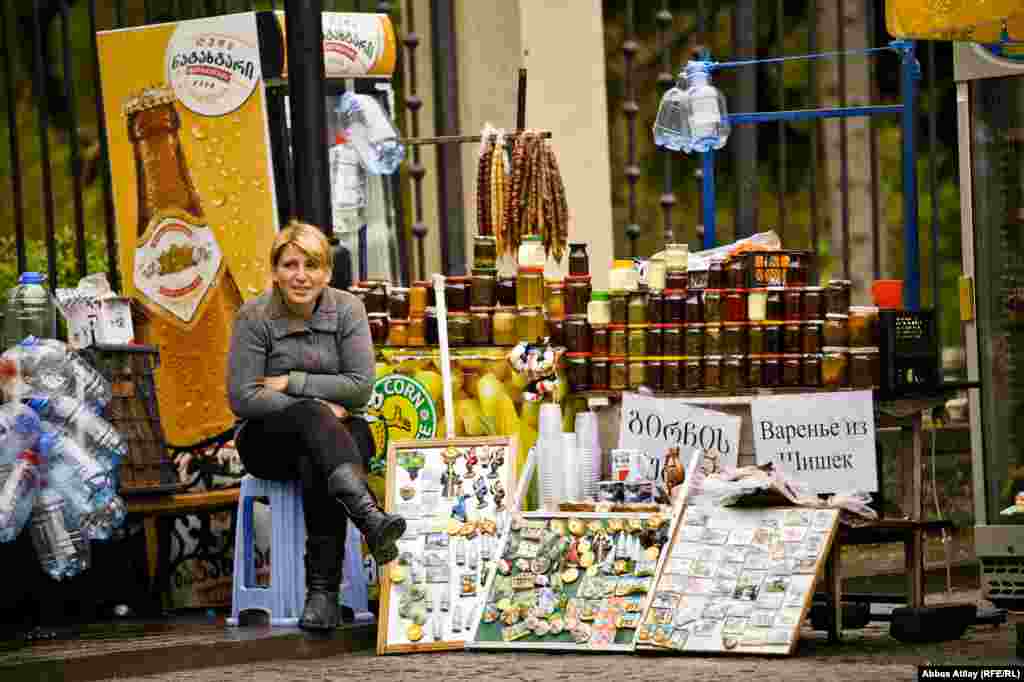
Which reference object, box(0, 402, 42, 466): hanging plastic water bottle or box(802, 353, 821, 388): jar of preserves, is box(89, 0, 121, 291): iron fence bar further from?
box(802, 353, 821, 388): jar of preserves

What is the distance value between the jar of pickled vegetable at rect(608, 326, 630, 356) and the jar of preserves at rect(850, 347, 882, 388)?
977mm

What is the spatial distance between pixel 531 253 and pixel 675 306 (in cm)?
67

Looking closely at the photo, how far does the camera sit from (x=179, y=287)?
341 inches

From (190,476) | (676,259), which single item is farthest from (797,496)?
(190,476)

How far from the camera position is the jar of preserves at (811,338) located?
785 cm

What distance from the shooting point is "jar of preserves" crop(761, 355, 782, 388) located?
7.91 metres

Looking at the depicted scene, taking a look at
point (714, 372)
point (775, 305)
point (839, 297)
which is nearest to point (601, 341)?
point (714, 372)

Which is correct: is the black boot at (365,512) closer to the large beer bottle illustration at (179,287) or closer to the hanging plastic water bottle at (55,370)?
the hanging plastic water bottle at (55,370)

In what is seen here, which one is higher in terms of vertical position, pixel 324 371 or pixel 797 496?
pixel 324 371

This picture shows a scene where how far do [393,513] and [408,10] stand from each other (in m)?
3.53

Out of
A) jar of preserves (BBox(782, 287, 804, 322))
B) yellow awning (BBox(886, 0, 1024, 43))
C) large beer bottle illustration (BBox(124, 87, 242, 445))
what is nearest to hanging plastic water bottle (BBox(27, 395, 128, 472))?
large beer bottle illustration (BBox(124, 87, 242, 445))

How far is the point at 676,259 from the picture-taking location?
26.8 feet

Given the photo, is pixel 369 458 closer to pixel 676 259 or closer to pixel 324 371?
pixel 324 371

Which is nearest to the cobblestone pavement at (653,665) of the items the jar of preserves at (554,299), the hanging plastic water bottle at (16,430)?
the hanging plastic water bottle at (16,430)
